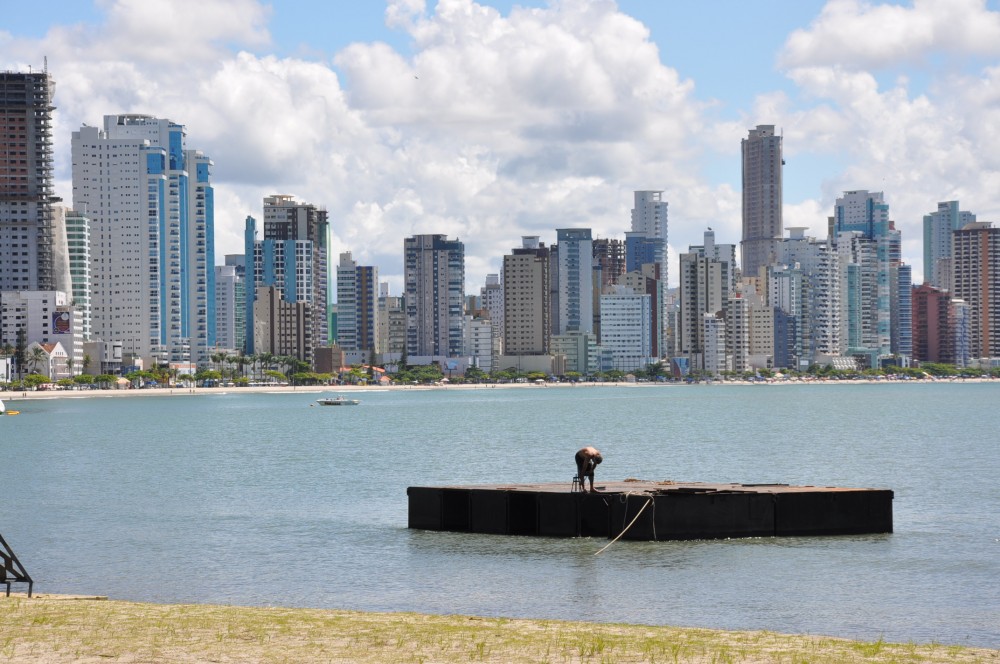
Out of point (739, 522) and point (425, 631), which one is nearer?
point (425, 631)

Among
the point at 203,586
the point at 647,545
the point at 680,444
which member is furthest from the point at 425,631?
the point at 680,444

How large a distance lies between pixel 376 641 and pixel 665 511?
76.2 feet

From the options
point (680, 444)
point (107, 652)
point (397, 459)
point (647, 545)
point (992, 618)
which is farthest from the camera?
point (680, 444)

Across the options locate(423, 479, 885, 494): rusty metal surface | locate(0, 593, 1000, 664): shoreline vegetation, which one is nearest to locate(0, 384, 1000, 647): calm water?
locate(423, 479, 885, 494): rusty metal surface

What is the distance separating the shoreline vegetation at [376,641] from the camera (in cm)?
2788

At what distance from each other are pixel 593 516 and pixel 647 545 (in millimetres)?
2707

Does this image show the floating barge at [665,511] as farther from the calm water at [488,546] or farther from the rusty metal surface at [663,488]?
the calm water at [488,546]

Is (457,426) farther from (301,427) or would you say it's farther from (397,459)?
(397,459)

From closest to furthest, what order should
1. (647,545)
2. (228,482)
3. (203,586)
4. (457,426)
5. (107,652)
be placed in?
(107,652)
(203,586)
(647,545)
(228,482)
(457,426)

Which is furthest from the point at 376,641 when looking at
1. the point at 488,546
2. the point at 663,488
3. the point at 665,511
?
the point at 663,488

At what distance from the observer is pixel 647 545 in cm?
5028

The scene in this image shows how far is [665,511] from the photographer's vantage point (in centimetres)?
5134

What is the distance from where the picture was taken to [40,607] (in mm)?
34031

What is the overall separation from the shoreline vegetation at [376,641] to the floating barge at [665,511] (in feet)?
58.9
